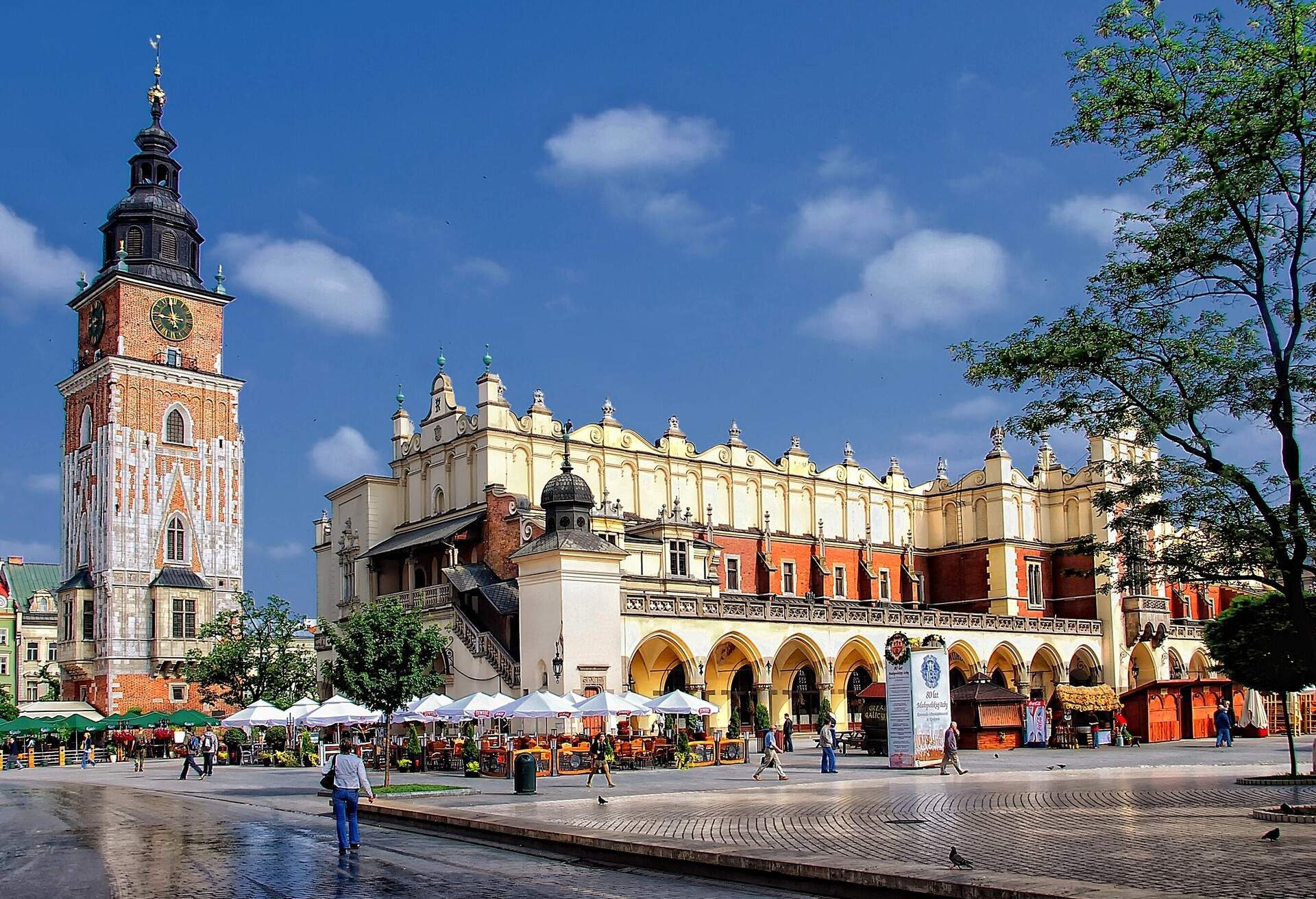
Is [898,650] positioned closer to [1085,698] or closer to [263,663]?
[1085,698]

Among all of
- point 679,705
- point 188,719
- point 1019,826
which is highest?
point 679,705

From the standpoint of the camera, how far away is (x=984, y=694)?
41.5 m

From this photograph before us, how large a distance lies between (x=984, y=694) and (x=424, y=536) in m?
22.1

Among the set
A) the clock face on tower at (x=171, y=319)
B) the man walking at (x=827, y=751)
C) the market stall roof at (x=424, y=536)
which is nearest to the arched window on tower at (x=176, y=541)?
the clock face on tower at (x=171, y=319)

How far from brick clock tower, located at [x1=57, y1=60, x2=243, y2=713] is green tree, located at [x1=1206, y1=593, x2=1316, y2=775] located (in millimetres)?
52480

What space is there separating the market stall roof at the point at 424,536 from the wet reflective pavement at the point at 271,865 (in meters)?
26.3

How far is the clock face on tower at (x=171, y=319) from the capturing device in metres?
73.9

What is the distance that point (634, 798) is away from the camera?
2395cm

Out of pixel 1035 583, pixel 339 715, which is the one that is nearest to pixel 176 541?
pixel 339 715

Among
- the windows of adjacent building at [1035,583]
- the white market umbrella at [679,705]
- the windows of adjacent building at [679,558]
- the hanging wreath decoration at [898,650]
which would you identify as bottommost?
the white market umbrella at [679,705]

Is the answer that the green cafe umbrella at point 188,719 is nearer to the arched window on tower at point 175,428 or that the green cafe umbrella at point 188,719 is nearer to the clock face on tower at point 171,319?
the arched window on tower at point 175,428

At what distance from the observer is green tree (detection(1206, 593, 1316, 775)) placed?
31.5m

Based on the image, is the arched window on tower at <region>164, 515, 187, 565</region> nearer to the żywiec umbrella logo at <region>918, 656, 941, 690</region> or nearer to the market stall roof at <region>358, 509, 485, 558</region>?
the market stall roof at <region>358, 509, 485, 558</region>

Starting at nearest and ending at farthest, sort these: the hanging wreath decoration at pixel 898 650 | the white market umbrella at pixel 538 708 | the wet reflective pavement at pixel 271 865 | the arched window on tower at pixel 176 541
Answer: the wet reflective pavement at pixel 271 865
the hanging wreath decoration at pixel 898 650
the white market umbrella at pixel 538 708
the arched window on tower at pixel 176 541
